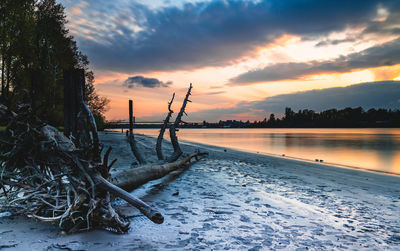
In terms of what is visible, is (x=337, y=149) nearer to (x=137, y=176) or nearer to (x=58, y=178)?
(x=137, y=176)

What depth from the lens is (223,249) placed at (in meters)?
2.82

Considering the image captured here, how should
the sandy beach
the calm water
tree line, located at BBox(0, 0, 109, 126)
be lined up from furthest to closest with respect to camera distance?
tree line, located at BBox(0, 0, 109, 126) < the calm water < the sandy beach

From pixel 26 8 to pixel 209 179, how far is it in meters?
27.5

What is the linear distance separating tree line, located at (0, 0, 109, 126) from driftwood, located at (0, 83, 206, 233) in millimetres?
18901

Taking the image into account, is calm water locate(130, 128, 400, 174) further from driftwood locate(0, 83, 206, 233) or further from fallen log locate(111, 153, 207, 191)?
driftwood locate(0, 83, 206, 233)

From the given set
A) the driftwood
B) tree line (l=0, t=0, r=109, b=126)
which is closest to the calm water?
the driftwood

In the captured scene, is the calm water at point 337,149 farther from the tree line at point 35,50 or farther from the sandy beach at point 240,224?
the tree line at point 35,50

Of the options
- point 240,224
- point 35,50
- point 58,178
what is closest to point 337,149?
point 240,224

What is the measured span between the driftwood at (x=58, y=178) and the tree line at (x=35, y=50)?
18901 millimetres

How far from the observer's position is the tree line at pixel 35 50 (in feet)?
71.6

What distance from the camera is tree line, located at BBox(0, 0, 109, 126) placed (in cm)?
2183

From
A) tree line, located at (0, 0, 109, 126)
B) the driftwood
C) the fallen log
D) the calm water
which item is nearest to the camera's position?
the driftwood

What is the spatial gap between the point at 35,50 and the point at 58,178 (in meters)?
28.8

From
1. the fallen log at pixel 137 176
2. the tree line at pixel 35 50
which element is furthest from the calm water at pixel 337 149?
the tree line at pixel 35 50
